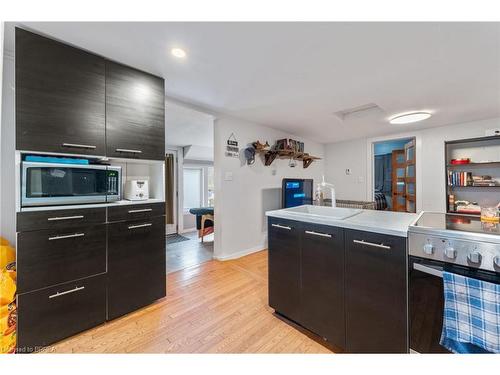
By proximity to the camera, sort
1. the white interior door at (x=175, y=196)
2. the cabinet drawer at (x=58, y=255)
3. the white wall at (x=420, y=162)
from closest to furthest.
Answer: the cabinet drawer at (x=58, y=255) < the white wall at (x=420, y=162) < the white interior door at (x=175, y=196)

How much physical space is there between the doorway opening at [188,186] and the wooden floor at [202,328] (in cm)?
90

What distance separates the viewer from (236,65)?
6.01ft

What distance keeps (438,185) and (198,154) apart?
5.02 meters

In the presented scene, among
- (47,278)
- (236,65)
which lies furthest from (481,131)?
(47,278)

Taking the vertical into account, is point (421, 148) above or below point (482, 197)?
above

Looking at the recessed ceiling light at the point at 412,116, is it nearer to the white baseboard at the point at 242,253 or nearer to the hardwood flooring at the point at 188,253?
the white baseboard at the point at 242,253

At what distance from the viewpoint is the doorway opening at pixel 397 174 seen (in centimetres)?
418

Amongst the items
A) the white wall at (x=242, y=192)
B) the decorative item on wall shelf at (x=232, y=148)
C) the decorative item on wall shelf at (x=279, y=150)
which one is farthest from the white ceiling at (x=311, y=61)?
the decorative item on wall shelf at (x=279, y=150)

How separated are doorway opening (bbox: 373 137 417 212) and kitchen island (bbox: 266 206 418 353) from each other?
3.31 m

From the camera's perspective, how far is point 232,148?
10.5ft

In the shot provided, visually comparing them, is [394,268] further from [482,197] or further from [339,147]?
[339,147]

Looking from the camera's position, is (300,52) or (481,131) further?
(481,131)

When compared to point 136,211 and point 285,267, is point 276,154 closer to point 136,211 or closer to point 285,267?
point 285,267
